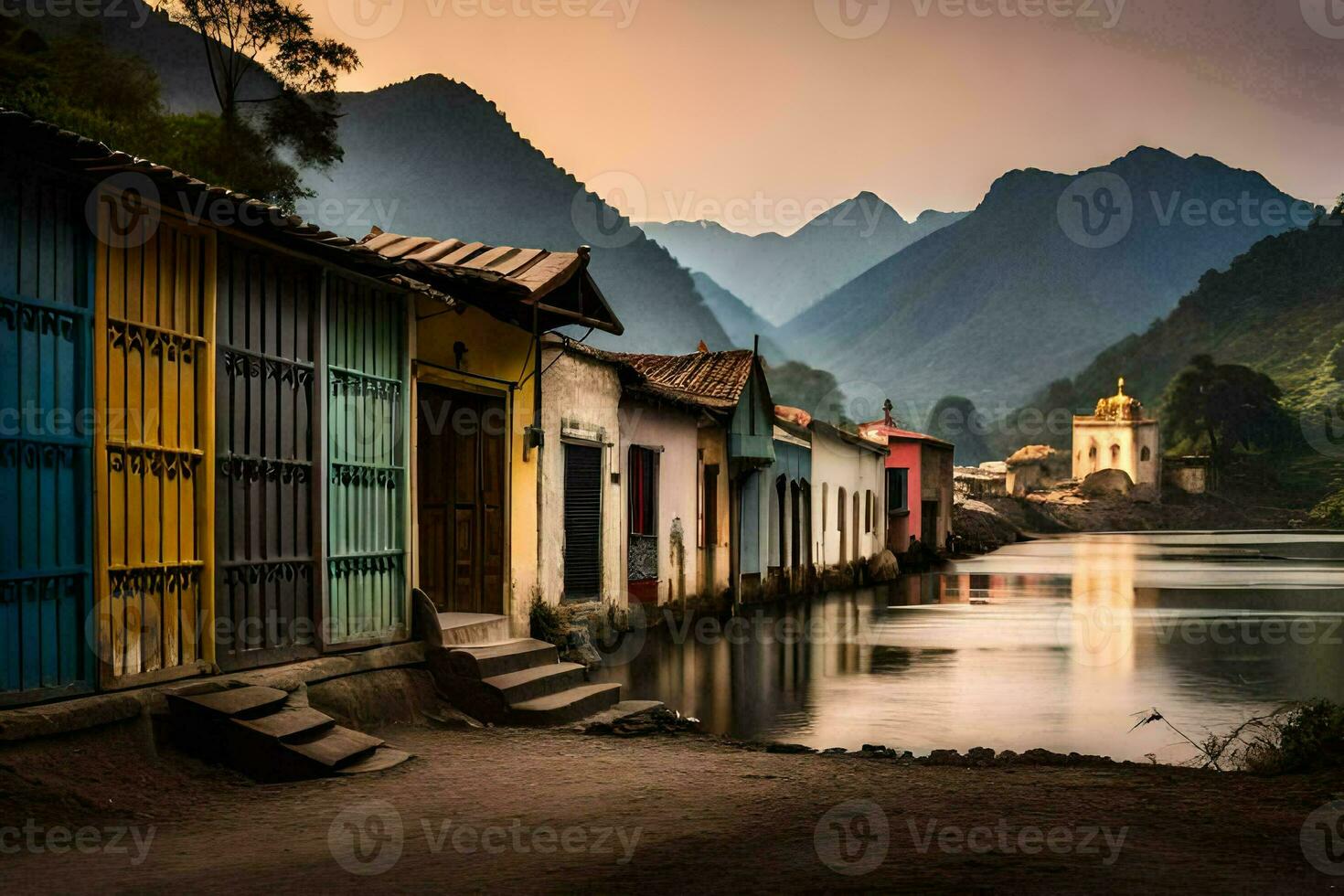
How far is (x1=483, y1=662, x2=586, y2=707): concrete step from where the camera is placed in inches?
415

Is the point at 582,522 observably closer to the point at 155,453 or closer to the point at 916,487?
the point at 155,453

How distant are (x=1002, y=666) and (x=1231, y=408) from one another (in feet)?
368

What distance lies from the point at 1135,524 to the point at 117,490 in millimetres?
108013

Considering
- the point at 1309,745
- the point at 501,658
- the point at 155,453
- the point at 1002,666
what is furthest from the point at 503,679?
the point at 1002,666

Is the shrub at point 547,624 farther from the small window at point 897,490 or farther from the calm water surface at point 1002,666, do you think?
the small window at point 897,490

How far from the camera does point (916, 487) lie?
167 feet

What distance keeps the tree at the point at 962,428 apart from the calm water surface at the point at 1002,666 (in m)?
153

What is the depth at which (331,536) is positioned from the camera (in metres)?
9.83

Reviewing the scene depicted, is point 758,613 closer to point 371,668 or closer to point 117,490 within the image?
point 371,668

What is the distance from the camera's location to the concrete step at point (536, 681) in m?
10.5

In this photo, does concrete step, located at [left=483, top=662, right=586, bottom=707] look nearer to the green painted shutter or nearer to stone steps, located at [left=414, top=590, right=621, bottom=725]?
stone steps, located at [left=414, top=590, right=621, bottom=725]

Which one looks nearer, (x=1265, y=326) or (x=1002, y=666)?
(x=1002, y=666)

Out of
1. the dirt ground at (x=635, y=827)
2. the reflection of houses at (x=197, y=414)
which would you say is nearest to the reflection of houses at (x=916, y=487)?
the reflection of houses at (x=197, y=414)

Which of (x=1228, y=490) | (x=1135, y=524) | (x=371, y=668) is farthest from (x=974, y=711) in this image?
(x=1228, y=490)
